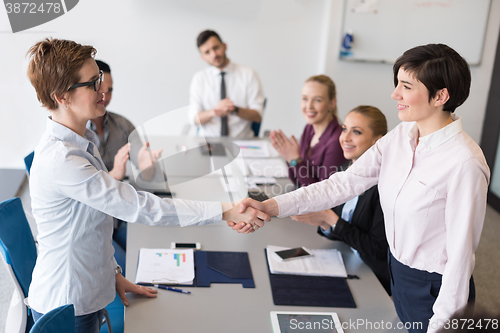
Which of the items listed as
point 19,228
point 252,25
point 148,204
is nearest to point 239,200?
point 148,204

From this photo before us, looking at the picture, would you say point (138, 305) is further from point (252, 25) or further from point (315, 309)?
point (252, 25)

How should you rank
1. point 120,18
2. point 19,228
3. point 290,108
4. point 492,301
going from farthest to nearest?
point 290,108 < point 120,18 < point 492,301 < point 19,228

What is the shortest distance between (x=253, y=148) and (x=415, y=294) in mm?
1979

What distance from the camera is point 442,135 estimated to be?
1.30m

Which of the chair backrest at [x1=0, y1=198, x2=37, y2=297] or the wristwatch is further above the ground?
the wristwatch

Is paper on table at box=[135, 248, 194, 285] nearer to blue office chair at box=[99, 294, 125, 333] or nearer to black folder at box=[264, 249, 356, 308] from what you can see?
blue office chair at box=[99, 294, 125, 333]

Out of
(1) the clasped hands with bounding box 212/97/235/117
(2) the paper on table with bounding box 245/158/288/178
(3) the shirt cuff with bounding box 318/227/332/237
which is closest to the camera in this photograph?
(3) the shirt cuff with bounding box 318/227/332/237

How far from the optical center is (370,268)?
5.95ft

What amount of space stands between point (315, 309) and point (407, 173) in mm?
574

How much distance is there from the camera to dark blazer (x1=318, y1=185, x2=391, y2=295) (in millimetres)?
1794

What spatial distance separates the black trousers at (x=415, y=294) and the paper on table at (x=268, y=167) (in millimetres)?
1355

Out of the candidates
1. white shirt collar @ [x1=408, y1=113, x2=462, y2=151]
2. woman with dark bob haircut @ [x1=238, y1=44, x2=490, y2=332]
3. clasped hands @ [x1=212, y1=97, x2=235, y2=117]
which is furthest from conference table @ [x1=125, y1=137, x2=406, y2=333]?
clasped hands @ [x1=212, y1=97, x2=235, y2=117]

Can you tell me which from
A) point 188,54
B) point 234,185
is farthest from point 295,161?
point 188,54

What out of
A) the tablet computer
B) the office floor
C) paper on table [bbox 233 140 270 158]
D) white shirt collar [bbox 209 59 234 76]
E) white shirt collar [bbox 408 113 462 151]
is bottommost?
the office floor
